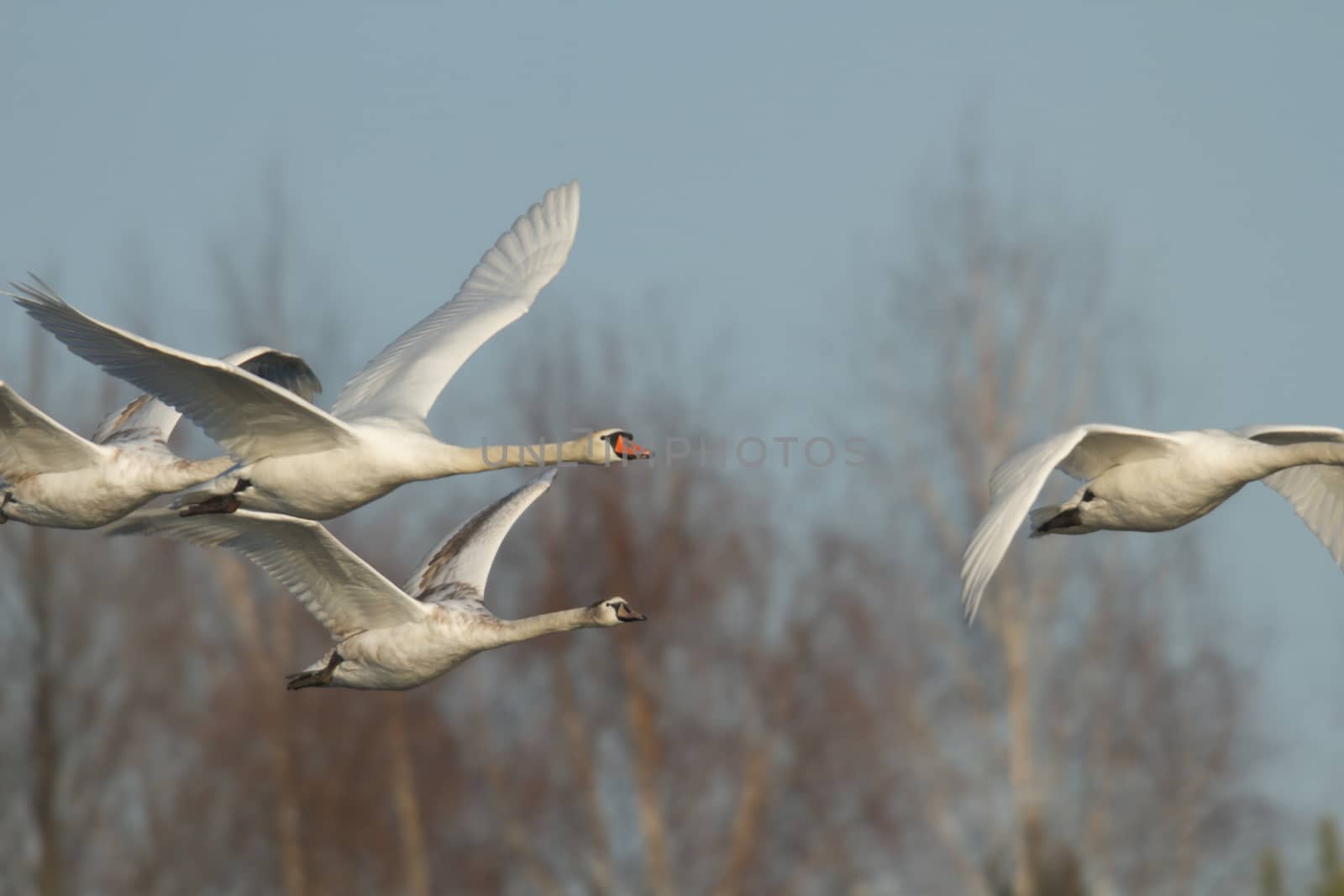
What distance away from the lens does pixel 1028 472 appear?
1160 centimetres

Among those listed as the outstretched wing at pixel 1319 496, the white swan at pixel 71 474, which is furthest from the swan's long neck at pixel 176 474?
the outstretched wing at pixel 1319 496

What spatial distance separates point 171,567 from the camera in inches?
1148

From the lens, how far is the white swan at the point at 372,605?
13.4 metres

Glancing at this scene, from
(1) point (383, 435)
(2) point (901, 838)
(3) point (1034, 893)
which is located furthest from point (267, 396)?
(2) point (901, 838)

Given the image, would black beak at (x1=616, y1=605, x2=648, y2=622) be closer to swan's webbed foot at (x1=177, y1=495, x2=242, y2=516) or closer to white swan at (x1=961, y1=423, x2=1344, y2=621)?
swan's webbed foot at (x1=177, y1=495, x2=242, y2=516)

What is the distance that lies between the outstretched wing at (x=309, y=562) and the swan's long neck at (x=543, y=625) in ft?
1.96

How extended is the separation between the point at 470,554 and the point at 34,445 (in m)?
2.98

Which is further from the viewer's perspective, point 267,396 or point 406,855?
point 406,855

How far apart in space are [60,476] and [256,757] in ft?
45.1

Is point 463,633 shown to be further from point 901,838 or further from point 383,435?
point 901,838

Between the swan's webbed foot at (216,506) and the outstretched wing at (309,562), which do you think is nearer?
the swan's webbed foot at (216,506)

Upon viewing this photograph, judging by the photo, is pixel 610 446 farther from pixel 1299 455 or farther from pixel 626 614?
pixel 1299 455

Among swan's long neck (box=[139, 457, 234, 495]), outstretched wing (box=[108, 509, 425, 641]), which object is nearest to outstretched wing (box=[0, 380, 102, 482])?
swan's long neck (box=[139, 457, 234, 495])

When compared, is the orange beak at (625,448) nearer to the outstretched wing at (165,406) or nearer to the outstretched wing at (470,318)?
the outstretched wing at (470,318)
